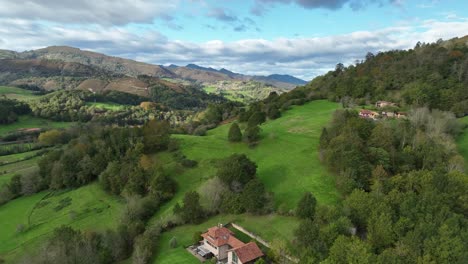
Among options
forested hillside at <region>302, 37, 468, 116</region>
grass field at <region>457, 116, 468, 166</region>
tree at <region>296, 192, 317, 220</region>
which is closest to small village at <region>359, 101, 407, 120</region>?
forested hillside at <region>302, 37, 468, 116</region>

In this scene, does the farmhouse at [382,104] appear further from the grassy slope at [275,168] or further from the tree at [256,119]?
the tree at [256,119]

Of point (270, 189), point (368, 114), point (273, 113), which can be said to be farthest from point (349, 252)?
point (273, 113)

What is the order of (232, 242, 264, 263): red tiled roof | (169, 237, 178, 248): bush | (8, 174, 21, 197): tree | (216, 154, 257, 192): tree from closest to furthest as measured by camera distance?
1. (232, 242, 264, 263): red tiled roof
2. (169, 237, 178, 248): bush
3. (216, 154, 257, 192): tree
4. (8, 174, 21, 197): tree

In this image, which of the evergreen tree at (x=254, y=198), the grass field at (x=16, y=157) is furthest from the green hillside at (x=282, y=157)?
the grass field at (x=16, y=157)

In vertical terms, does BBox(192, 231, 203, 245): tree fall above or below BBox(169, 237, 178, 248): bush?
above

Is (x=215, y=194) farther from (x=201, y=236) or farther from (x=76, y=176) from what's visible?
(x=76, y=176)

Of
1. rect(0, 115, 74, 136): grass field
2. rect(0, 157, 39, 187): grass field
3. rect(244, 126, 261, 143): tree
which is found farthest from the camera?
rect(0, 115, 74, 136): grass field

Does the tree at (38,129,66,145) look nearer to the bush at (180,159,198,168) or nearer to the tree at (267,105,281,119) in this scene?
the bush at (180,159,198,168)
